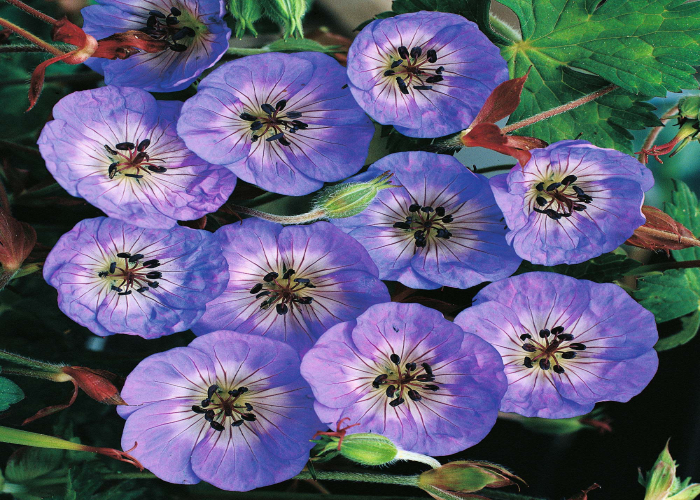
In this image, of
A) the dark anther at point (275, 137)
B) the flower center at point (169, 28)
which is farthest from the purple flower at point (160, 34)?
the dark anther at point (275, 137)

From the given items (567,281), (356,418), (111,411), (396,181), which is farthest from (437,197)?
(111,411)

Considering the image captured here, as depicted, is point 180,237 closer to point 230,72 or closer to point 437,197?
point 230,72

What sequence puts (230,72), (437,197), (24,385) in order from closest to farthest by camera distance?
(230,72) → (437,197) → (24,385)

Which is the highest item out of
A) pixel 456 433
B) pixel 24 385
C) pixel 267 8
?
pixel 267 8

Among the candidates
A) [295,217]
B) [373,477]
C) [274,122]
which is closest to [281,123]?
[274,122]

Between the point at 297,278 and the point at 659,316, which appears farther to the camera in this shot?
the point at 659,316

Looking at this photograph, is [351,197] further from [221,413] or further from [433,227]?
[221,413]
